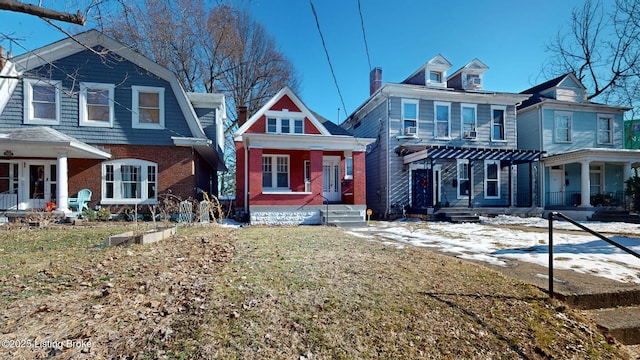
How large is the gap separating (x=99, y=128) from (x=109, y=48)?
3349 millimetres

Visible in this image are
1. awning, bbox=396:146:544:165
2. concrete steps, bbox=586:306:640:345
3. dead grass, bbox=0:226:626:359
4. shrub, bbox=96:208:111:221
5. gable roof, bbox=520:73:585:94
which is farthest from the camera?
gable roof, bbox=520:73:585:94

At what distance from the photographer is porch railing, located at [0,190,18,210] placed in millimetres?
11641

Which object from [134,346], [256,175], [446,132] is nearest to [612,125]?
[446,132]

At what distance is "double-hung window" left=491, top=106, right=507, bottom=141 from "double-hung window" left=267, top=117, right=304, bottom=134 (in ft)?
38.4

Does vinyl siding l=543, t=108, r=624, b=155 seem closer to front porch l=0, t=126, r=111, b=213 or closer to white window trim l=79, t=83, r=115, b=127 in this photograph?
white window trim l=79, t=83, r=115, b=127

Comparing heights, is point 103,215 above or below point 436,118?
below

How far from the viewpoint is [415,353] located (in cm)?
260

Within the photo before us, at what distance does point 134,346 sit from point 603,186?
24941mm

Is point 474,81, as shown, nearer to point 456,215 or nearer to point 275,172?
point 456,215

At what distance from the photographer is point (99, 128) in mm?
12461

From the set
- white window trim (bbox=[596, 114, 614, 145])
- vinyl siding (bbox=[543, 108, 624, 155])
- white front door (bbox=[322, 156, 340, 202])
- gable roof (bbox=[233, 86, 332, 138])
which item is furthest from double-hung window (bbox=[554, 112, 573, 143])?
gable roof (bbox=[233, 86, 332, 138])

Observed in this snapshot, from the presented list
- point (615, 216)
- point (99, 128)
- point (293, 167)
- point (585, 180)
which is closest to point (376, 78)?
point (293, 167)

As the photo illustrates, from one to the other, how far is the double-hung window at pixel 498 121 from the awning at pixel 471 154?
83.6 inches

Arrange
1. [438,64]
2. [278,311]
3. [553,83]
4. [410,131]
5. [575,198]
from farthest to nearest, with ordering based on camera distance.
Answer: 1. [553,83]
2. [575,198]
3. [438,64]
4. [410,131]
5. [278,311]
